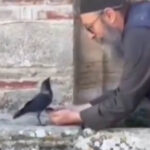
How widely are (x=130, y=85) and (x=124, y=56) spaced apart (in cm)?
15

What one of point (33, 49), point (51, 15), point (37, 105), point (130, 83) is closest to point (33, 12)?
point (51, 15)

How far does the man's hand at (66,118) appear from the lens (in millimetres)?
4098

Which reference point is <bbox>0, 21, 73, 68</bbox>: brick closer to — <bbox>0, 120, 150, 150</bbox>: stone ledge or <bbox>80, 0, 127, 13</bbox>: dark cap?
<bbox>80, 0, 127, 13</bbox>: dark cap

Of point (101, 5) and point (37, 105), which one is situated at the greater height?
point (101, 5)

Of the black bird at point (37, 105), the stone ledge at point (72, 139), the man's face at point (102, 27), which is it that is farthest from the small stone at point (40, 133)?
the man's face at point (102, 27)

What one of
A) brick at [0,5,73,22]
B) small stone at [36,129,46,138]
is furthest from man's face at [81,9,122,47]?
brick at [0,5,73,22]

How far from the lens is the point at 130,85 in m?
3.98

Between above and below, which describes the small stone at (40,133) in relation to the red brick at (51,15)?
below

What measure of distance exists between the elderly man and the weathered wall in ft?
2.98

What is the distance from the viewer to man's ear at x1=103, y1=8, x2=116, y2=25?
4082 millimetres

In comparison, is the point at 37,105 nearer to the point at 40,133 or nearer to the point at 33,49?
the point at 40,133

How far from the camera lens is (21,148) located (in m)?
3.96

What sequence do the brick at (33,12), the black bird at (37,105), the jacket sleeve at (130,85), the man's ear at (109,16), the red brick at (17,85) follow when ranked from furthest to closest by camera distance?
1. the red brick at (17,85)
2. the brick at (33,12)
3. the black bird at (37,105)
4. the man's ear at (109,16)
5. the jacket sleeve at (130,85)

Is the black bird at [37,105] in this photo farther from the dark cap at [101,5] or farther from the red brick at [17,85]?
the red brick at [17,85]
